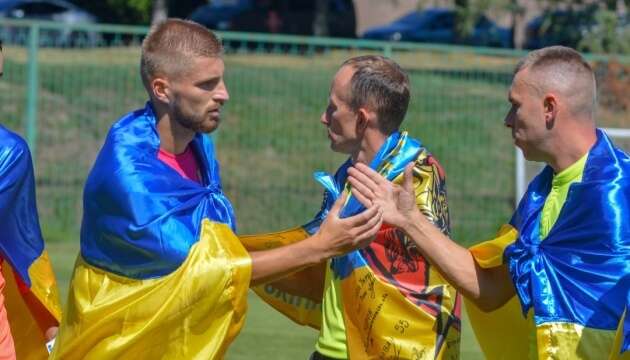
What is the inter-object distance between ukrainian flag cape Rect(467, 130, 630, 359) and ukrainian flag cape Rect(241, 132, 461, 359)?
49cm

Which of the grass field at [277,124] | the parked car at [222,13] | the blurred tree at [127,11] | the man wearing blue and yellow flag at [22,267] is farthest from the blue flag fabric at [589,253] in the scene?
Answer: the blurred tree at [127,11]

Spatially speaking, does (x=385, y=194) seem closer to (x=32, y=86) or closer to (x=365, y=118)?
(x=365, y=118)

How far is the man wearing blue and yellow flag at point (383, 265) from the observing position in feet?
17.4

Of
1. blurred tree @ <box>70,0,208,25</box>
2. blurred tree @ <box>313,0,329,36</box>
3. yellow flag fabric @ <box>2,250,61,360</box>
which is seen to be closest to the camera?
yellow flag fabric @ <box>2,250,61,360</box>

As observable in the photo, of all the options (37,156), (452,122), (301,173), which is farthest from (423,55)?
(37,156)

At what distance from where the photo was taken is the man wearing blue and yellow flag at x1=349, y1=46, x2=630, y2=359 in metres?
4.75

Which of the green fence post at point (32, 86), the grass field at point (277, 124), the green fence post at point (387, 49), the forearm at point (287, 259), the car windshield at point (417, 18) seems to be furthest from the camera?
the car windshield at point (417, 18)

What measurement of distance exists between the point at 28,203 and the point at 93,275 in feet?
2.00

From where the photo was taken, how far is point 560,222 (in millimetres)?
4844

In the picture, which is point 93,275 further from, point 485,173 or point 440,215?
point 485,173

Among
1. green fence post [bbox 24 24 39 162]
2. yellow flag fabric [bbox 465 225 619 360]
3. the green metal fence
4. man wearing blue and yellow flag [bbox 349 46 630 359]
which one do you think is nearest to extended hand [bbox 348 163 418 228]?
man wearing blue and yellow flag [bbox 349 46 630 359]

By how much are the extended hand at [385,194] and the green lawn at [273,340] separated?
438 centimetres

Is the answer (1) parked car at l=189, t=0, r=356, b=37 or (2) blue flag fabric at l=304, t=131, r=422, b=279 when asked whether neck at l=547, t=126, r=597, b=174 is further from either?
(1) parked car at l=189, t=0, r=356, b=37

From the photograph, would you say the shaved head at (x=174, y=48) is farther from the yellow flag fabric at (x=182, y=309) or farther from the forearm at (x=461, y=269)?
the forearm at (x=461, y=269)
